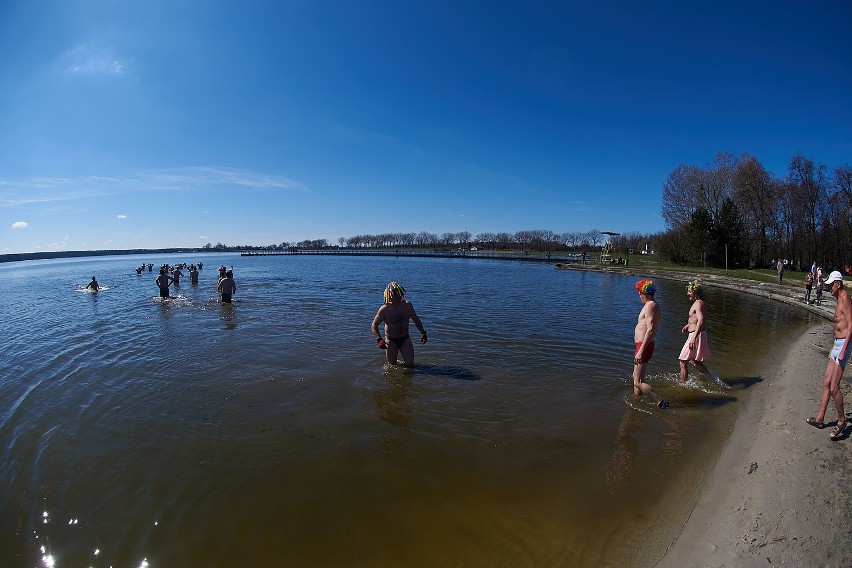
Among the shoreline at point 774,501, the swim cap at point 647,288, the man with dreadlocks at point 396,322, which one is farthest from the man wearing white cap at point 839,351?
the man with dreadlocks at point 396,322

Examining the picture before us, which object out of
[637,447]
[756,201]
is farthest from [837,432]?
[756,201]

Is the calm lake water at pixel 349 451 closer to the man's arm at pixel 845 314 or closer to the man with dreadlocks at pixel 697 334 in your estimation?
the man with dreadlocks at pixel 697 334

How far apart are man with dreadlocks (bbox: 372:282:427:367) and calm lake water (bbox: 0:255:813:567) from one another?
563 millimetres

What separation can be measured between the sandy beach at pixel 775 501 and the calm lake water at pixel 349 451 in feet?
0.91

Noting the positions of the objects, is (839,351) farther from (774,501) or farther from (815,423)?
(774,501)

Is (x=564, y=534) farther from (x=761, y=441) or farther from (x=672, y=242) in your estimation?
(x=672, y=242)

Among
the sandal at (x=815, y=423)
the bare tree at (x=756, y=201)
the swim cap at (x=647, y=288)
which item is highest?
the bare tree at (x=756, y=201)

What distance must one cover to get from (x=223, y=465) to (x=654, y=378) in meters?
8.14

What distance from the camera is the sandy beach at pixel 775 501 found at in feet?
10.7

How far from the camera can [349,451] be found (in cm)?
545

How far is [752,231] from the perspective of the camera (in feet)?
147

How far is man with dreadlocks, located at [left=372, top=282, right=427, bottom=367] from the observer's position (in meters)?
8.33

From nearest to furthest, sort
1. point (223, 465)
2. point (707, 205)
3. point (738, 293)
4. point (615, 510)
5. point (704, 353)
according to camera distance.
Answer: point (615, 510) → point (223, 465) → point (704, 353) → point (738, 293) → point (707, 205)

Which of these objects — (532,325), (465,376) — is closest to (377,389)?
(465,376)
